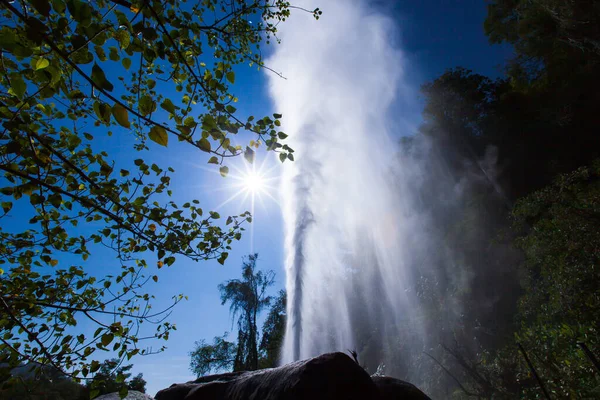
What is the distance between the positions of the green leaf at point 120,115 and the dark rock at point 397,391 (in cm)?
613

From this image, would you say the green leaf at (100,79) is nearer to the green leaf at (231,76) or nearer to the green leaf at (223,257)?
the green leaf at (231,76)

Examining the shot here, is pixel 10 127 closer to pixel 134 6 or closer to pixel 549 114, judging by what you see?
pixel 134 6

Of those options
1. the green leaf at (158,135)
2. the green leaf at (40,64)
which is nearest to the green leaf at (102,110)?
the green leaf at (158,135)

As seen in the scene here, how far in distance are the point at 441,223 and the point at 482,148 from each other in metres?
8.88

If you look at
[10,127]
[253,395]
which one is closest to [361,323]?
[253,395]

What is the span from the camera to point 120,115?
115 cm

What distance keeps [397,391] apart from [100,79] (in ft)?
22.0

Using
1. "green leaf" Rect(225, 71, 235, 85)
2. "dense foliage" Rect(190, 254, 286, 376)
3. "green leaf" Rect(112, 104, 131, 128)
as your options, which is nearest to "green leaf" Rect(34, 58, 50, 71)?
"green leaf" Rect(112, 104, 131, 128)

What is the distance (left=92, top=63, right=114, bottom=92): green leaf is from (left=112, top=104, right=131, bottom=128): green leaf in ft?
0.26

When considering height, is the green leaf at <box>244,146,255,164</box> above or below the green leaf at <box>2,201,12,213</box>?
above

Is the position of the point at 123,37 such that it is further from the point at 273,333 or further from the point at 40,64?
the point at 273,333

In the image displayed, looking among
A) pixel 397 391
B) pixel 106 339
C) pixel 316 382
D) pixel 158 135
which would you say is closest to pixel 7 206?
pixel 106 339

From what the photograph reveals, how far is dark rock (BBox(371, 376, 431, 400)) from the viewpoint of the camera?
5.11 meters

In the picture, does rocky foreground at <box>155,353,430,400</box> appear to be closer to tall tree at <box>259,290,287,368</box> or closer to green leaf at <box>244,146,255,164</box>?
green leaf at <box>244,146,255,164</box>
